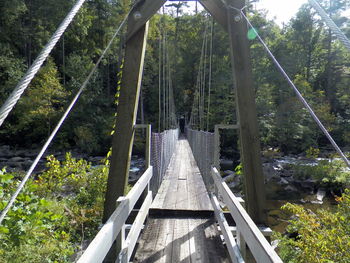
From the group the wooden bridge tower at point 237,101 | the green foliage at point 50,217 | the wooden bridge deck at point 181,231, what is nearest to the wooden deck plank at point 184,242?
the wooden bridge deck at point 181,231

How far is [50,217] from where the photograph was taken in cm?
265

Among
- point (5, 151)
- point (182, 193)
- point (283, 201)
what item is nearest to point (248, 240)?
point (182, 193)

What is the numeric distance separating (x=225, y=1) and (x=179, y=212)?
198cm

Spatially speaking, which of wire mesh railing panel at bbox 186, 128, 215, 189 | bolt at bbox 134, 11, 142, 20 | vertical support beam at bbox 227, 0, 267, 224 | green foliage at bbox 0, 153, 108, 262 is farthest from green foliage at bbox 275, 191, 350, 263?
bolt at bbox 134, 11, 142, 20

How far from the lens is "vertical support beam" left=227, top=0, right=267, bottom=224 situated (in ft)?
7.09

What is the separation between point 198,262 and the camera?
80.7 inches

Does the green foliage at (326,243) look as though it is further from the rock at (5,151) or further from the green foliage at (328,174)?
the rock at (5,151)

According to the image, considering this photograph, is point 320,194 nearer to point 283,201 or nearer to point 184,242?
point 283,201

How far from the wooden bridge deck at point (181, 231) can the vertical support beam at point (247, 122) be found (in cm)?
44

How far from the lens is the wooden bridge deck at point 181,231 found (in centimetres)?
215

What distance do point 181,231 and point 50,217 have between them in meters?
1.13

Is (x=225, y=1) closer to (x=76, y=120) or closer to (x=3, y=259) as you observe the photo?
(x=3, y=259)

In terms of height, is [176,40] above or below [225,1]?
above

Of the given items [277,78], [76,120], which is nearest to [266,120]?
[277,78]
